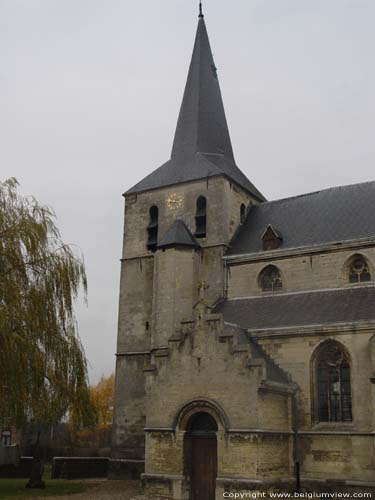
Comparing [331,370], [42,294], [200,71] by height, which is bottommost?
[331,370]

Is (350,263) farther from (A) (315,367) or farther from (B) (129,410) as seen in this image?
(B) (129,410)

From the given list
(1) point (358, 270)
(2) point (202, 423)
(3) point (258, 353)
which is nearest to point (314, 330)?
(3) point (258, 353)

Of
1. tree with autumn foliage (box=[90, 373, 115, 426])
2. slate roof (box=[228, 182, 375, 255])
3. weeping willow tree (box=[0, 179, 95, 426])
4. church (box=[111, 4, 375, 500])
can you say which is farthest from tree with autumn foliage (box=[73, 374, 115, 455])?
weeping willow tree (box=[0, 179, 95, 426])

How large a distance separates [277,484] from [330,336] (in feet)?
16.3

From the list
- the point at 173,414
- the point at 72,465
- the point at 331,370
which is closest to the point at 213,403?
the point at 173,414

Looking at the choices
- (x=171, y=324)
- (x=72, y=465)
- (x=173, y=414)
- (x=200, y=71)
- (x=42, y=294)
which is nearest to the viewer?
(x=42, y=294)

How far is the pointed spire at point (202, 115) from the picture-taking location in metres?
29.5

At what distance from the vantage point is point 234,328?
20188 mm

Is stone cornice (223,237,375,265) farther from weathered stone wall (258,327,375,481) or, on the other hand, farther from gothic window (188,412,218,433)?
gothic window (188,412,218,433)

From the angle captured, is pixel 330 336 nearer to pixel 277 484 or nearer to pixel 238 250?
pixel 277 484

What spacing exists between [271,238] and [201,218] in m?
3.68

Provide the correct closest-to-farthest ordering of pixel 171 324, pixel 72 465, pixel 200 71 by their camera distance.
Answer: pixel 171 324 < pixel 72 465 < pixel 200 71

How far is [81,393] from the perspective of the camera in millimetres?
16312

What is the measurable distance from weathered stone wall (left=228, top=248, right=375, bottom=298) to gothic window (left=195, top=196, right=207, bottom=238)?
2.34m
